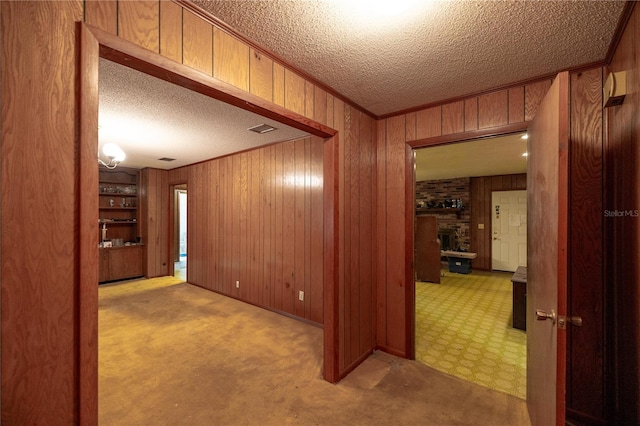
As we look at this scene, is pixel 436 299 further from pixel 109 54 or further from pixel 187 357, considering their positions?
pixel 109 54

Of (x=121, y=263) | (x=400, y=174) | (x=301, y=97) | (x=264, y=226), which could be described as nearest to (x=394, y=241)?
(x=400, y=174)

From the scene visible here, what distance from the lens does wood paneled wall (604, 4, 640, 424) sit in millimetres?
1344

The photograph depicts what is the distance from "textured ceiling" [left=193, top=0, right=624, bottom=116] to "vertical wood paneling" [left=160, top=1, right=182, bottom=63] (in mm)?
124

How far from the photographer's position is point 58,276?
37.3 inches

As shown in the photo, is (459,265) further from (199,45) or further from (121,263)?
(121,263)

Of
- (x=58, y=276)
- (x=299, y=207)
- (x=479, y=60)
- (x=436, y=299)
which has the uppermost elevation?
(x=479, y=60)

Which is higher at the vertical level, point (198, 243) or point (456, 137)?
point (456, 137)

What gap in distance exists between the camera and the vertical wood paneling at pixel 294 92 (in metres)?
1.81

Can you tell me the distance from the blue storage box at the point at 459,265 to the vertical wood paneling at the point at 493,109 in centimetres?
499

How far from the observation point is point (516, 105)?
2.05 meters

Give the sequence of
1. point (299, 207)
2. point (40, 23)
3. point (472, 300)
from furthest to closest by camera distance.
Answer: point (472, 300), point (299, 207), point (40, 23)

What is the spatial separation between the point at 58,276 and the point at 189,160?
14.8ft

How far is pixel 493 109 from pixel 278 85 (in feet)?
5.45

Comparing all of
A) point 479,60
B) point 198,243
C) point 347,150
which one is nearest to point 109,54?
point 347,150
